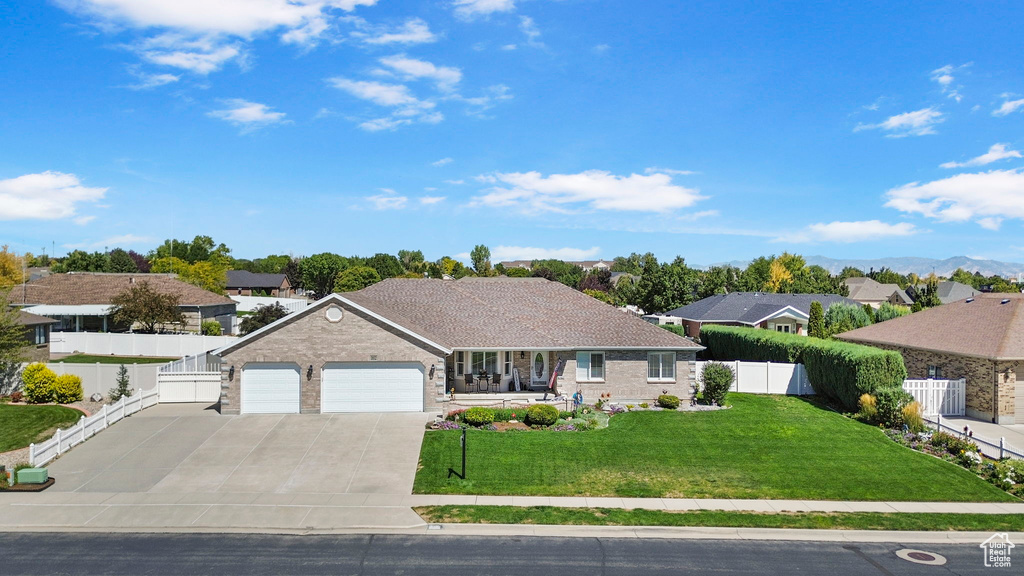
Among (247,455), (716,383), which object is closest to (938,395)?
(716,383)

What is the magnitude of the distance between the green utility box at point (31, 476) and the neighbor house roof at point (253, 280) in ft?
295

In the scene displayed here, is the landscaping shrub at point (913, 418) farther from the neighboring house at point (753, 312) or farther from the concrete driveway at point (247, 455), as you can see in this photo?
the neighboring house at point (753, 312)

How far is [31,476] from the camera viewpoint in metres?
18.2

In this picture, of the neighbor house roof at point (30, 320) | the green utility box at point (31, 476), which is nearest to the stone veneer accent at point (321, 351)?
the green utility box at point (31, 476)

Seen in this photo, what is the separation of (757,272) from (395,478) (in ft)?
303

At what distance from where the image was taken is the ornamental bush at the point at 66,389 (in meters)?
27.8

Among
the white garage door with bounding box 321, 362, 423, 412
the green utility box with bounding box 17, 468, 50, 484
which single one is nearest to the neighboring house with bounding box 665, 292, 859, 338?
the white garage door with bounding box 321, 362, 423, 412

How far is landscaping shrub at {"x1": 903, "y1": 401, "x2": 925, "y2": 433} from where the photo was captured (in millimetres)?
24734

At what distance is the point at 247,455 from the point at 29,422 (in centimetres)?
1078

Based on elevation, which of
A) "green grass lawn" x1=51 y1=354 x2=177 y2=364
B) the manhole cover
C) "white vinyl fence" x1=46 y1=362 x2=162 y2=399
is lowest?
the manhole cover

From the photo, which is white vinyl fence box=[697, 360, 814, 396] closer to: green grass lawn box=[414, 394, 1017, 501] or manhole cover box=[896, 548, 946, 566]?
green grass lawn box=[414, 394, 1017, 501]

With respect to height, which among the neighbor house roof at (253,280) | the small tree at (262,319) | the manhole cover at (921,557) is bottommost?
the manhole cover at (921,557)

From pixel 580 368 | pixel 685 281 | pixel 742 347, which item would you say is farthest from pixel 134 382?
pixel 685 281

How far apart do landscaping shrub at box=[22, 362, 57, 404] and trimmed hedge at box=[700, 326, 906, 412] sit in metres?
35.3
